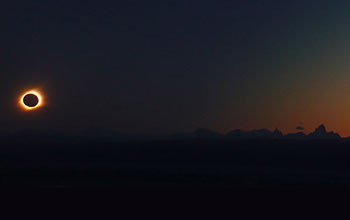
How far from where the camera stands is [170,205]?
23766 mm

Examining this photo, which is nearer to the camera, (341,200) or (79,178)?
(341,200)

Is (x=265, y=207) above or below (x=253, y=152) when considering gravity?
below

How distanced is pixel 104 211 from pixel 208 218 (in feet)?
16.8

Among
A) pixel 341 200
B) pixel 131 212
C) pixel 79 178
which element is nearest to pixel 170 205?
pixel 131 212

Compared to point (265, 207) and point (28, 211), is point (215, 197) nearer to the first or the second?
point (265, 207)

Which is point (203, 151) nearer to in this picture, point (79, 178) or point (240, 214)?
point (79, 178)

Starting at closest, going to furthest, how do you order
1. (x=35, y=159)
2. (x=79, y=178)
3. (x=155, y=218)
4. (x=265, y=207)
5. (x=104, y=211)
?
(x=155, y=218) → (x=104, y=211) → (x=265, y=207) → (x=79, y=178) → (x=35, y=159)

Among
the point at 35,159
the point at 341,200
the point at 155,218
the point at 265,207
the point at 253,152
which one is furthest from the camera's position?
the point at 253,152

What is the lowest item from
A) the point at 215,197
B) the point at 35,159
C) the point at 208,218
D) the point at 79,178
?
the point at 208,218

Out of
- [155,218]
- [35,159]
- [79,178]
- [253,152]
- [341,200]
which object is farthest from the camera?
[253,152]

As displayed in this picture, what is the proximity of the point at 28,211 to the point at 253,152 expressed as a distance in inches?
3355

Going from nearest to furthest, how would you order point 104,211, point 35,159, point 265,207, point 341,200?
1. point 104,211
2. point 265,207
3. point 341,200
4. point 35,159

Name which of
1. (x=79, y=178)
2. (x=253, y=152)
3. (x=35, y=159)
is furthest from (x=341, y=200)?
(x=253, y=152)

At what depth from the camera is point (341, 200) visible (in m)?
26.9
